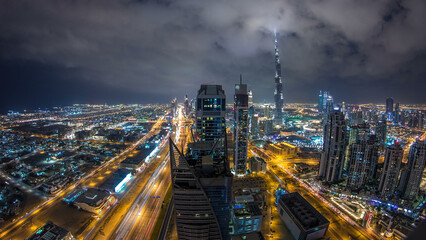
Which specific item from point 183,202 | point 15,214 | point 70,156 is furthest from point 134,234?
point 70,156

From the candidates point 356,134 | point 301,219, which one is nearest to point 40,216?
point 301,219

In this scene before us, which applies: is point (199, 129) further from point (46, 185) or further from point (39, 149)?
point (39, 149)

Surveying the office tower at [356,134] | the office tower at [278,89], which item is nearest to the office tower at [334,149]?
the office tower at [356,134]

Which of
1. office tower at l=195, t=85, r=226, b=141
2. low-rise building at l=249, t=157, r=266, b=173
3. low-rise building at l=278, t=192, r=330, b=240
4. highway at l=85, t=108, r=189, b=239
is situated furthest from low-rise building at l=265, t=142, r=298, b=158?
highway at l=85, t=108, r=189, b=239

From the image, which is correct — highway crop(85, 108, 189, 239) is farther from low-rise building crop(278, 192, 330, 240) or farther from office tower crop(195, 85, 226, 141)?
low-rise building crop(278, 192, 330, 240)

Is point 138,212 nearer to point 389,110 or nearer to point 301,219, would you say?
point 301,219
